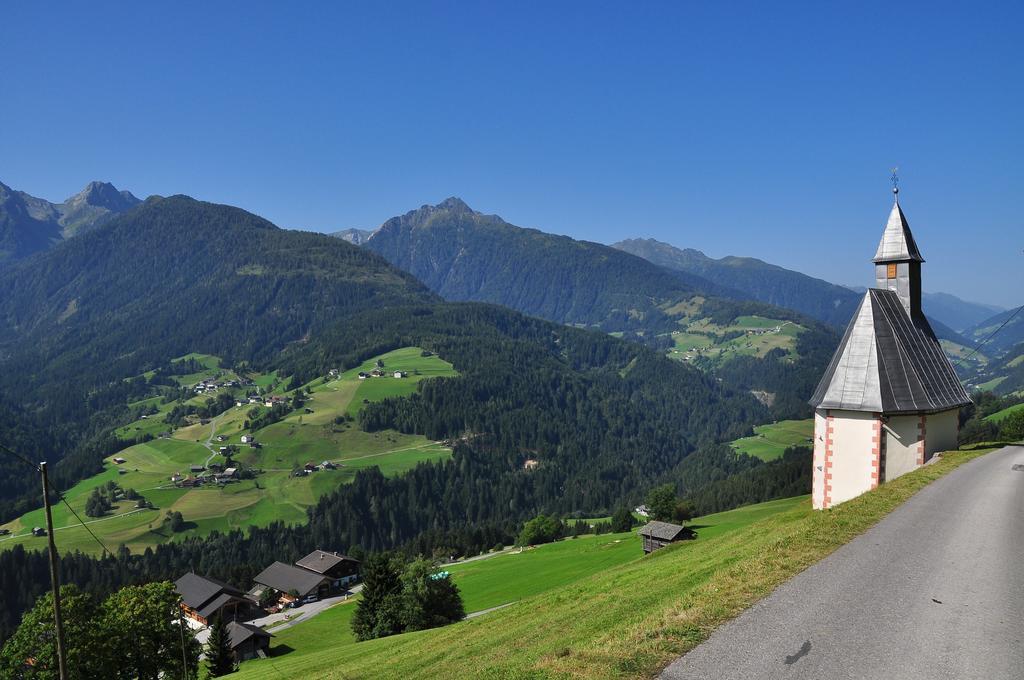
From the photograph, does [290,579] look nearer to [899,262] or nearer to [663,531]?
[663,531]

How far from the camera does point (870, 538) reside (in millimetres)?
19312

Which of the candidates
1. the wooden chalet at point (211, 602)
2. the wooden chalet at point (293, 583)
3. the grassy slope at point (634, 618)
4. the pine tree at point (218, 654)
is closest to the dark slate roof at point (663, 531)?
the grassy slope at point (634, 618)

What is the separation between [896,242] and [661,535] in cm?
6328

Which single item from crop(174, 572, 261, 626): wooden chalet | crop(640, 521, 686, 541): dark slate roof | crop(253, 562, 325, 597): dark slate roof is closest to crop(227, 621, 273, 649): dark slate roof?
crop(174, 572, 261, 626): wooden chalet

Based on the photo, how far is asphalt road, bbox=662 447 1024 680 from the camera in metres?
11.6

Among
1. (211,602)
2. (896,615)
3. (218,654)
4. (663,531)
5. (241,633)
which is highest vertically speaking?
(896,615)

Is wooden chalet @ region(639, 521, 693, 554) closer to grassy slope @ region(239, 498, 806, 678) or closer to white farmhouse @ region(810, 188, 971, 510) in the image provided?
grassy slope @ region(239, 498, 806, 678)

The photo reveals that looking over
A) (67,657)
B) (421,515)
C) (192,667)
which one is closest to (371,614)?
(192,667)

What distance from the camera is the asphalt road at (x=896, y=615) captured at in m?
11.6

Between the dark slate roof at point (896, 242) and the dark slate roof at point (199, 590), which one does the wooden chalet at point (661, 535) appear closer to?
the dark slate roof at point (896, 242)

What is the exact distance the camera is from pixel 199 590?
337 ft

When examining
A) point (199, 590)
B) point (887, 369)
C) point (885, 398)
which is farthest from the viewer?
point (199, 590)

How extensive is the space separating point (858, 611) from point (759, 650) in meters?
3.20

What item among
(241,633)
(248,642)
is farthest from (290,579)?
(248,642)
